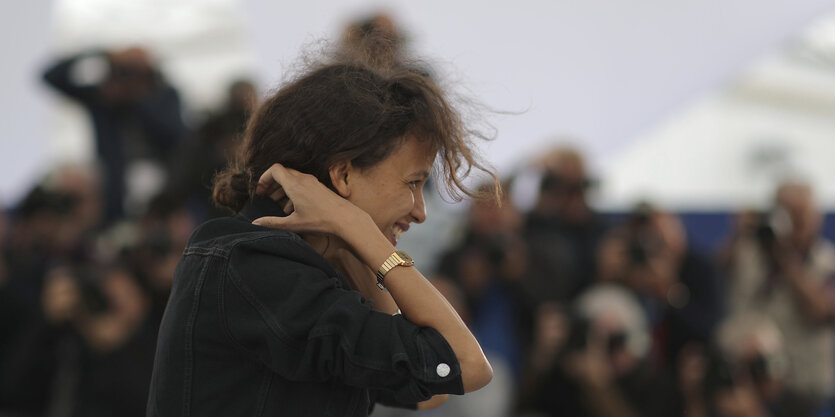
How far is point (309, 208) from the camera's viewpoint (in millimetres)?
1545

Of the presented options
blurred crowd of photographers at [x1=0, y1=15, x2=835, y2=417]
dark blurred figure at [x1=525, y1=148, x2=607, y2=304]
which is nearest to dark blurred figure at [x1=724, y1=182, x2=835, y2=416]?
blurred crowd of photographers at [x1=0, y1=15, x2=835, y2=417]

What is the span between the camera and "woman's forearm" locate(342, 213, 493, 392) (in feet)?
4.96

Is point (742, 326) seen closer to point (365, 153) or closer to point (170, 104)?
point (170, 104)

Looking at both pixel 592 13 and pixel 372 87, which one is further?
pixel 592 13

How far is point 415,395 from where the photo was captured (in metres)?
1.48

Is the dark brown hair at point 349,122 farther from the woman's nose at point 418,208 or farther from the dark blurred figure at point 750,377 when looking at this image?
the dark blurred figure at point 750,377

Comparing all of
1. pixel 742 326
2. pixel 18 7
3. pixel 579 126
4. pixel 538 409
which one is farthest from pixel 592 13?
pixel 18 7

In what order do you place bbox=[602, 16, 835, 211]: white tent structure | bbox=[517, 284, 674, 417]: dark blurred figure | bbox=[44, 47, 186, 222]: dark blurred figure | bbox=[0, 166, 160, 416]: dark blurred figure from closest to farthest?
bbox=[0, 166, 160, 416]: dark blurred figure, bbox=[517, 284, 674, 417]: dark blurred figure, bbox=[44, 47, 186, 222]: dark blurred figure, bbox=[602, 16, 835, 211]: white tent structure

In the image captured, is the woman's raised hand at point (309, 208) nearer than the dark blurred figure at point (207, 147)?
Yes

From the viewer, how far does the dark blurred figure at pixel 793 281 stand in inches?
177

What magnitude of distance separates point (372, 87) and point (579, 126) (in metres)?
4.29

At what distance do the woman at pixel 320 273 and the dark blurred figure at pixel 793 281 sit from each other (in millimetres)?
3310

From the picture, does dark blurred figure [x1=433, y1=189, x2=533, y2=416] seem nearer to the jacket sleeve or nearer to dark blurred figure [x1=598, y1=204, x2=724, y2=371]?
dark blurred figure [x1=598, y1=204, x2=724, y2=371]

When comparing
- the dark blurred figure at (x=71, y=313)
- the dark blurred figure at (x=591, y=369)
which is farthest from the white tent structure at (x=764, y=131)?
the dark blurred figure at (x=71, y=313)
